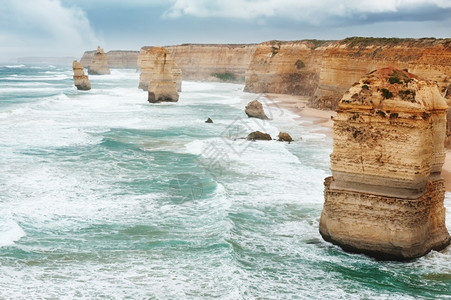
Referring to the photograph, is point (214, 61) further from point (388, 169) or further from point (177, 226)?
point (388, 169)

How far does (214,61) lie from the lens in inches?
4456

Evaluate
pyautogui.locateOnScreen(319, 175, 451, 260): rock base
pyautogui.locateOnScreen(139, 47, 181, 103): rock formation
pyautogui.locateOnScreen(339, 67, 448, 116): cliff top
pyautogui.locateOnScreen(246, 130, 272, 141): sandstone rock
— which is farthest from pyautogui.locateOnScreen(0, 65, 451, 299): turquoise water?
pyautogui.locateOnScreen(139, 47, 181, 103): rock formation

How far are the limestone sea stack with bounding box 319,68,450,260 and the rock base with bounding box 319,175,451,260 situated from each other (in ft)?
0.08

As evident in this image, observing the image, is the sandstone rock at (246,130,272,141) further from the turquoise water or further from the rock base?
the rock base

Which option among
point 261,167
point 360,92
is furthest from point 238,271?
point 261,167

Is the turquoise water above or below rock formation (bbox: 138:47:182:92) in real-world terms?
below

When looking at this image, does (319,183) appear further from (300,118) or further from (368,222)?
(300,118)

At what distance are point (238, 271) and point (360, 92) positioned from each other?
5.37 m

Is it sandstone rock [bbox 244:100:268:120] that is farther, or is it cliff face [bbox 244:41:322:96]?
A: cliff face [bbox 244:41:322:96]

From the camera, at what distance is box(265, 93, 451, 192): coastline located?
2328 cm

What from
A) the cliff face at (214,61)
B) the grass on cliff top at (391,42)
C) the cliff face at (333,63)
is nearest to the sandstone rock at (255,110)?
the cliff face at (333,63)

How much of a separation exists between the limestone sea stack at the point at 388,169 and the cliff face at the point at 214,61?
306ft

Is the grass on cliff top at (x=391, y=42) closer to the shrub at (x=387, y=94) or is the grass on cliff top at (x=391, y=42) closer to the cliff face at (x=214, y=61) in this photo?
the shrub at (x=387, y=94)

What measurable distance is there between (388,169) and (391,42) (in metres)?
32.8
